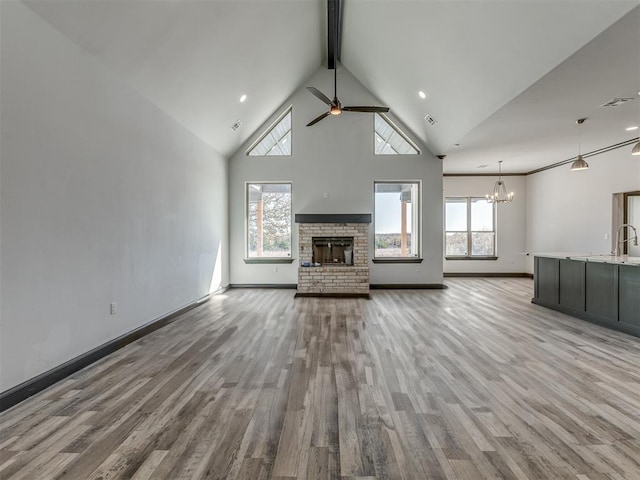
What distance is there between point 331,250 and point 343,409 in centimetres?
505

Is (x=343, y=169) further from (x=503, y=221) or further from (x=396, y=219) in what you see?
(x=503, y=221)

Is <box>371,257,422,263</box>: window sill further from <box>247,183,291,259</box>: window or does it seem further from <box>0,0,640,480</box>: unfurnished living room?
<box>247,183,291,259</box>: window

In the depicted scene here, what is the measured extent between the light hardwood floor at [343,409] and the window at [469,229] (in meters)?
4.86

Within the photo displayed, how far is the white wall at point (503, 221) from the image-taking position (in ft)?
28.8

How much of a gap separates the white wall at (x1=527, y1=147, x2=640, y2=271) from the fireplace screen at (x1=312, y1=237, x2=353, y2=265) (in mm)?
5167

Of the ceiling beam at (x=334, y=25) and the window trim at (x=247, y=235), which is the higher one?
the ceiling beam at (x=334, y=25)

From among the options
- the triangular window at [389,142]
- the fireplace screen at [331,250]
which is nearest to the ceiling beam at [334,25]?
the triangular window at [389,142]

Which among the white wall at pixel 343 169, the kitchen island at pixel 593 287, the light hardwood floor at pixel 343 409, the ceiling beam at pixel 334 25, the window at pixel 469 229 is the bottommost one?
the light hardwood floor at pixel 343 409

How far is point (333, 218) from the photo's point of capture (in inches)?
266

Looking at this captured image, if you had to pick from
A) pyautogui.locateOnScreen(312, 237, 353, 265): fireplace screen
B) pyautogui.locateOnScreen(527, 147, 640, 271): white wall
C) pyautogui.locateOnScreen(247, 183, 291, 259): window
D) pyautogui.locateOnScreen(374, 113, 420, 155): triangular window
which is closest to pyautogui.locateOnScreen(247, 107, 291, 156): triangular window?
pyautogui.locateOnScreen(247, 183, 291, 259): window

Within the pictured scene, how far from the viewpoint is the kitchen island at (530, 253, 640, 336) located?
399 centimetres

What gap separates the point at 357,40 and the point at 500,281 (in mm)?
6686

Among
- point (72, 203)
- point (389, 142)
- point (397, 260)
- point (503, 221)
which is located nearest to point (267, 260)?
point (397, 260)

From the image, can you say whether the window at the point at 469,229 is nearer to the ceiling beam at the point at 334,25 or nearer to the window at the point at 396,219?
the window at the point at 396,219
